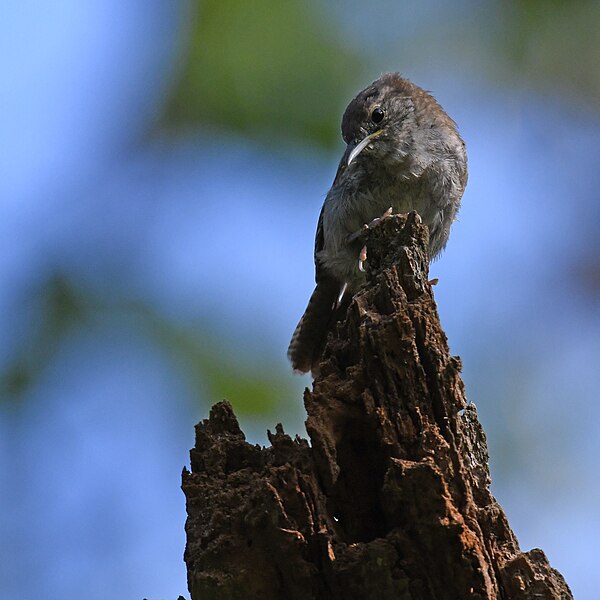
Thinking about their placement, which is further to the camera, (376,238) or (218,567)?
(376,238)

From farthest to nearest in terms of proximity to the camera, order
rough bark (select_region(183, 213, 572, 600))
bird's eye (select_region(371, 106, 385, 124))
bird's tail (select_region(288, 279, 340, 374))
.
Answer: bird's eye (select_region(371, 106, 385, 124)), bird's tail (select_region(288, 279, 340, 374)), rough bark (select_region(183, 213, 572, 600))

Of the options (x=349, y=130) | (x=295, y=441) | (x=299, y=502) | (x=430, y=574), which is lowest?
(x=430, y=574)

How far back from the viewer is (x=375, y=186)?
5.55 metres

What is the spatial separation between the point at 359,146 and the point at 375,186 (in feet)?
0.87

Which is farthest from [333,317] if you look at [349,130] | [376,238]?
[376,238]

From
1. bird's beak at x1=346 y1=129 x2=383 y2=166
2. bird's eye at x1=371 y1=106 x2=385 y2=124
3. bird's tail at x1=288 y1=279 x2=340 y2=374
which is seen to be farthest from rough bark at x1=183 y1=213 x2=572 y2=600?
bird's eye at x1=371 y1=106 x2=385 y2=124

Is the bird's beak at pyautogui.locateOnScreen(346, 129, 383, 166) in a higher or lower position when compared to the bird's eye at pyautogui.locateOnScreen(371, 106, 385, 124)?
lower

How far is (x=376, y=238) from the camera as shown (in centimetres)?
→ 335

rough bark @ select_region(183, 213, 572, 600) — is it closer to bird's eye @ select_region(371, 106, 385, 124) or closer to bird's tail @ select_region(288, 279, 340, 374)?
bird's tail @ select_region(288, 279, 340, 374)

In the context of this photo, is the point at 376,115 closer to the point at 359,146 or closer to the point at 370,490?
the point at 359,146

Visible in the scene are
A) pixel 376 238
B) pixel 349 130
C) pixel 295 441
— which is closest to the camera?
pixel 295 441

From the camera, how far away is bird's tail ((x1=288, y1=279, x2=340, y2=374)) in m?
5.43

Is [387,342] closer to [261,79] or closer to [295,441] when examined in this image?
[295,441]

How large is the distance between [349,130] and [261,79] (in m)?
1.38
